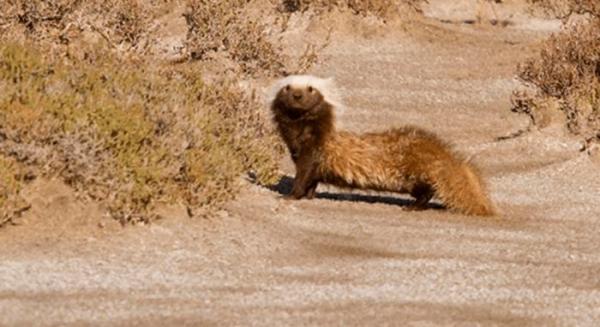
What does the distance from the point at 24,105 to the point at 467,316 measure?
3956mm

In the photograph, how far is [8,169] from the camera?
33.5 feet

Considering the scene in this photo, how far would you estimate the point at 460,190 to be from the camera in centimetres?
1247

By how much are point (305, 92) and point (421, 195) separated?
55.5 inches

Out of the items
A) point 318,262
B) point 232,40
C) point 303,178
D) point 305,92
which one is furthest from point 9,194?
point 232,40

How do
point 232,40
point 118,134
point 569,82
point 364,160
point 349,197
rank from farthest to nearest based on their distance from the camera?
point 232,40 → point 569,82 → point 349,197 → point 364,160 → point 118,134

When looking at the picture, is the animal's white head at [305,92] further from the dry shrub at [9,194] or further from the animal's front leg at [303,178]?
the dry shrub at [9,194]

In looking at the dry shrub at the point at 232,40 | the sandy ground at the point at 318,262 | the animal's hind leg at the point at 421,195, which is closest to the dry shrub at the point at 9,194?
the sandy ground at the point at 318,262

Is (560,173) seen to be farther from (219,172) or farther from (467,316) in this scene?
(467,316)

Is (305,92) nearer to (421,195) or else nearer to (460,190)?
(421,195)

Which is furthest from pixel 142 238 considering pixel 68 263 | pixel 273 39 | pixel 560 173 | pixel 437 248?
pixel 273 39

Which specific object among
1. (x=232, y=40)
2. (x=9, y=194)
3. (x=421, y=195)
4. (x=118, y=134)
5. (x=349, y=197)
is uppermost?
(x=118, y=134)

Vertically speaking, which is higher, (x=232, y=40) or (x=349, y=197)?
(x=232, y=40)

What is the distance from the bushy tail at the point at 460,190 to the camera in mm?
12438

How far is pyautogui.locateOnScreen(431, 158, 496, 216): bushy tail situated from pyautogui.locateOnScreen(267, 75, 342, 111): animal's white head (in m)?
1.17
